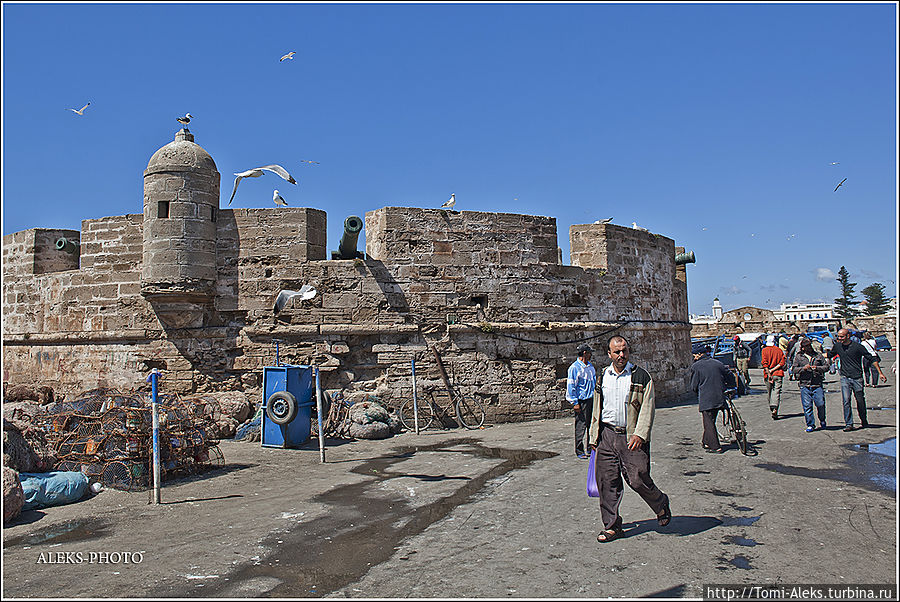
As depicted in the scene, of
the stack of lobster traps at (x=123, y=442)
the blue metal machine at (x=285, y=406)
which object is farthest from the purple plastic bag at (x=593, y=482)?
the blue metal machine at (x=285, y=406)

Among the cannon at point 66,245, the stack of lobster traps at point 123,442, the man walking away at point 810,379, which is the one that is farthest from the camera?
the cannon at point 66,245

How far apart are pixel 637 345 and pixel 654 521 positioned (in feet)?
30.7

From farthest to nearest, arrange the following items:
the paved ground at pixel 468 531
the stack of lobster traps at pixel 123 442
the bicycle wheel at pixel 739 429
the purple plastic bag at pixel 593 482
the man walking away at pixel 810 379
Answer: the man walking away at pixel 810 379 → the bicycle wheel at pixel 739 429 → the stack of lobster traps at pixel 123 442 → the purple plastic bag at pixel 593 482 → the paved ground at pixel 468 531

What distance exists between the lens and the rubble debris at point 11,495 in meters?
5.63

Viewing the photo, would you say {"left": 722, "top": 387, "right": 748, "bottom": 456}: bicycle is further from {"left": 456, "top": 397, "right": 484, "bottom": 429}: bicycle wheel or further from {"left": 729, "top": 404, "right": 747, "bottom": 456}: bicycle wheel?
{"left": 456, "top": 397, "right": 484, "bottom": 429}: bicycle wheel

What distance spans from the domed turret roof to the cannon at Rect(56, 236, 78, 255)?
3.03 m

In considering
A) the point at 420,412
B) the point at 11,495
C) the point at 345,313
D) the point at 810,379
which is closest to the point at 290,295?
the point at 345,313

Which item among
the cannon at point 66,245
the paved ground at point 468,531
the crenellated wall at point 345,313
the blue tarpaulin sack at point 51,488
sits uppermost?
the cannon at point 66,245

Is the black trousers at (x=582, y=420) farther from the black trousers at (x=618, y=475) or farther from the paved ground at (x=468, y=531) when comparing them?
the black trousers at (x=618, y=475)

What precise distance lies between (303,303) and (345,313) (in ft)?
2.56

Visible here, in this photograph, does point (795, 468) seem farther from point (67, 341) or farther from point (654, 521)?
point (67, 341)

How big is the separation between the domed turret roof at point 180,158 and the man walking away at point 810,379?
10.4 m

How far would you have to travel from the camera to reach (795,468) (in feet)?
23.7

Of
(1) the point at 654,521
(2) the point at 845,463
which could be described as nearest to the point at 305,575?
(1) the point at 654,521
